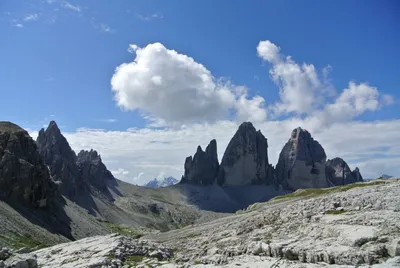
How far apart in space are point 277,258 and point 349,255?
699 cm

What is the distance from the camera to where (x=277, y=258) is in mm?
34469

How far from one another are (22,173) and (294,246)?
132 m

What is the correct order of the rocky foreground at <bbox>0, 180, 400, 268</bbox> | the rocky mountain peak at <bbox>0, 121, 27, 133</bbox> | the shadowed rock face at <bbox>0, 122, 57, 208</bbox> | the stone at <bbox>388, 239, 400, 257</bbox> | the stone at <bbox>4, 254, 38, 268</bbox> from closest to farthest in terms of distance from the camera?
the stone at <bbox>388, 239, 400, 257</bbox> < the rocky foreground at <bbox>0, 180, 400, 268</bbox> < the stone at <bbox>4, 254, 38, 268</bbox> < the shadowed rock face at <bbox>0, 122, 57, 208</bbox> < the rocky mountain peak at <bbox>0, 121, 27, 133</bbox>

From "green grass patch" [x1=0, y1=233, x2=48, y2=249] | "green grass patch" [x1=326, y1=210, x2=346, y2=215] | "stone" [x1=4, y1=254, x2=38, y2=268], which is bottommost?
"green grass patch" [x1=0, y1=233, x2=48, y2=249]

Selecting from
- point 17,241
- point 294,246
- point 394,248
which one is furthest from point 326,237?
point 17,241

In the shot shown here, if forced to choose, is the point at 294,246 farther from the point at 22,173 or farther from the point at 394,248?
the point at 22,173

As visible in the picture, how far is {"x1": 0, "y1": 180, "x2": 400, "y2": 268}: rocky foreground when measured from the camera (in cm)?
3075

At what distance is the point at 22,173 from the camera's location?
142m

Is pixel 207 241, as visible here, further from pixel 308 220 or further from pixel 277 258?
pixel 277 258

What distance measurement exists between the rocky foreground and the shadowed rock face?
8816 cm

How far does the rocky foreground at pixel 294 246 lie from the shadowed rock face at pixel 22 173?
289 ft

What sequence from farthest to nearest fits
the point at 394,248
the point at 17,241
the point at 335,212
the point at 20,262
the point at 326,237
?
1. the point at 17,241
2. the point at 335,212
3. the point at 20,262
4. the point at 326,237
5. the point at 394,248

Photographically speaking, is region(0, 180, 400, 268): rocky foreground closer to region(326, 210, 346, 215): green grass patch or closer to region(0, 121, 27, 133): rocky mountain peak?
region(326, 210, 346, 215): green grass patch

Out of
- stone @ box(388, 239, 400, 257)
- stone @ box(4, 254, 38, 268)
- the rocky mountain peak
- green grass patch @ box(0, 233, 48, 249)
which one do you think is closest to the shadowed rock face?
the rocky mountain peak
